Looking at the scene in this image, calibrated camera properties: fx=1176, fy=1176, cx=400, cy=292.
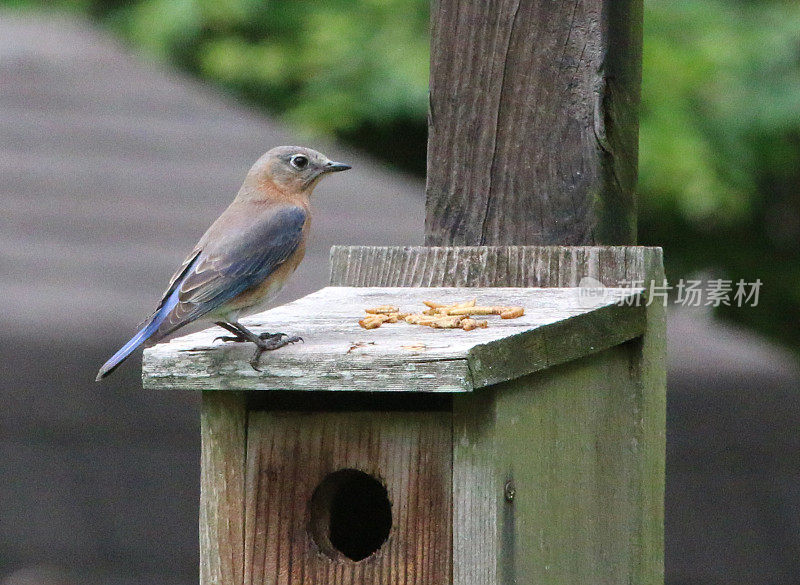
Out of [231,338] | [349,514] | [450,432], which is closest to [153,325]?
[231,338]

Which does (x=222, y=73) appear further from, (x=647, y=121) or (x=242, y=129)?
(x=647, y=121)

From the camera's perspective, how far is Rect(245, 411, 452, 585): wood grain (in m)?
2.24

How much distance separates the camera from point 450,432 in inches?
87.1

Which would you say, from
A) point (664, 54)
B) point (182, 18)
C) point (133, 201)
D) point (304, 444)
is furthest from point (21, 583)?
point (664, 54)

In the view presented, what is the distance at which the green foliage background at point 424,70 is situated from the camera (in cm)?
665

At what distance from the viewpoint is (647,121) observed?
6742 mm

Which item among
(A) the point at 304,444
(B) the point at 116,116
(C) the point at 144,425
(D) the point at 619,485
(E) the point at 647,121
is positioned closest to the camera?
(A) the point at 304,444

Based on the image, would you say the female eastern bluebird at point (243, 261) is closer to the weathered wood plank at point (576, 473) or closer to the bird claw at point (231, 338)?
the bird claw at point (231, 338)

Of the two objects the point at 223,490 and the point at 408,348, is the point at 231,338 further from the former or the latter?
the point at 408,348

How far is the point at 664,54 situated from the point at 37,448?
400 cm

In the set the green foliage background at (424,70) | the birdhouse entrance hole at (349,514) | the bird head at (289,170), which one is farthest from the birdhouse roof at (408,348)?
the green foliage background at (424,70)

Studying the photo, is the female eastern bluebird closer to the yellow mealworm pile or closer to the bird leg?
the bird leg

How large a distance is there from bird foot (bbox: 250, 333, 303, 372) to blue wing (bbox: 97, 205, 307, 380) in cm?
30

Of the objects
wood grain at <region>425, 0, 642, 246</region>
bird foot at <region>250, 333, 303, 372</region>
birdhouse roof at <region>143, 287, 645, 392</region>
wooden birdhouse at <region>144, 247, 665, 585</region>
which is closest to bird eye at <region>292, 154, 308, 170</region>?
wood grain at <region>425, 0, 642, 246</region>
